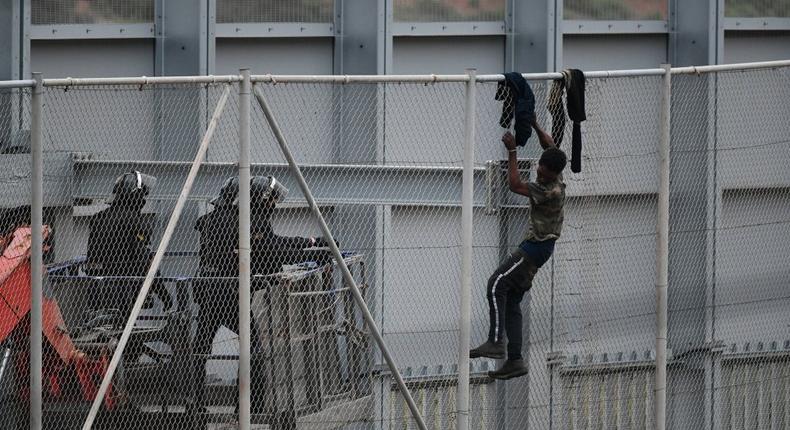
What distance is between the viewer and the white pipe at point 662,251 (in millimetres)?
9352

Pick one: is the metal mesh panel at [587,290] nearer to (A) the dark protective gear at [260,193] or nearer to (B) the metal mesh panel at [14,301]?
(A) the dark protective gear at [260,193]

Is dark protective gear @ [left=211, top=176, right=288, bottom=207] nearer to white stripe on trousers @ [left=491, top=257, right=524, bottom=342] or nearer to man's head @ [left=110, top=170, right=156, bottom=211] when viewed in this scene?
man's head @ [left=110, top=170, right=156, bottom=211]

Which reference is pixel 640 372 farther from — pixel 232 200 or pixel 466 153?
pixel 232 200

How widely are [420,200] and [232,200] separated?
1224 millimetres

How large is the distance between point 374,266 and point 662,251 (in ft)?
6.15

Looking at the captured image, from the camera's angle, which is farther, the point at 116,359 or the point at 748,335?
the point at 748,335

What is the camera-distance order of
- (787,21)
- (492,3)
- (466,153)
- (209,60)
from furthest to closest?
(787,21) < (492,3) < (209,60) < (466,153)

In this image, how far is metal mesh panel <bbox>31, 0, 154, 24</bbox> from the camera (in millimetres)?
11688

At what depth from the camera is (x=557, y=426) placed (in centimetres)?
962

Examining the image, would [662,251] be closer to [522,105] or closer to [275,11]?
[522,105]

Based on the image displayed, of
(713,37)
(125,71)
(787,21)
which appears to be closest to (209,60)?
(125,71)

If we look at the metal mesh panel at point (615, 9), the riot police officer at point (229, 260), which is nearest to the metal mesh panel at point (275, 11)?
the metal mesh panel at point (615, 9)

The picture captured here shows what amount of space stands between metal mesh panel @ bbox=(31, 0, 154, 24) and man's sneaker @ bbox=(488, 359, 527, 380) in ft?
15.3

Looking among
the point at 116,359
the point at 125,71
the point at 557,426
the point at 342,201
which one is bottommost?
the point at 557,426
